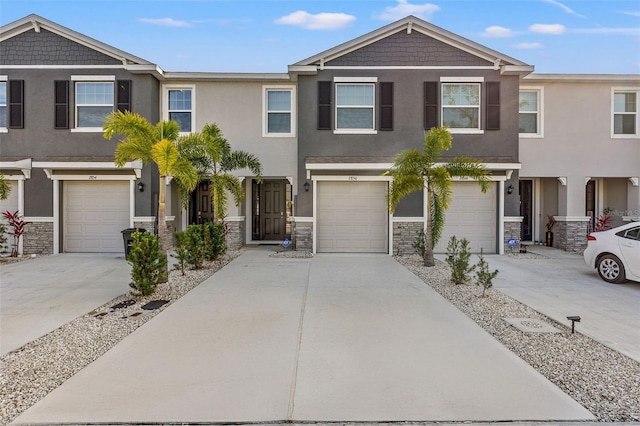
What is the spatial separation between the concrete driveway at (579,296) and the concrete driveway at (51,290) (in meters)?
7.56

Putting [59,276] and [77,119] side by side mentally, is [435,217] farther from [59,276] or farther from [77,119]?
[77,119]

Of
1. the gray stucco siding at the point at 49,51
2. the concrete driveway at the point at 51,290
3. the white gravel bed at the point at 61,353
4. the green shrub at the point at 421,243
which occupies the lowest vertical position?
the white gravel bed at the point at 61,353

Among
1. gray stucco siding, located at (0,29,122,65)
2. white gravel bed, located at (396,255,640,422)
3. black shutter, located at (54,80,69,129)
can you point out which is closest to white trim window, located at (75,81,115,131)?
black shutter, located at (54,80,69,129)

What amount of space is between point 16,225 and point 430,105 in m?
13.5

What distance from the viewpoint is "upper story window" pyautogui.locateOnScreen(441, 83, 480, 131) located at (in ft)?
39.7

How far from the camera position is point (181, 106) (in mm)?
12875

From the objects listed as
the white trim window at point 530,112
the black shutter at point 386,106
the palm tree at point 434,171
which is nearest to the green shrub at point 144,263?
the palm tree at point 434,171

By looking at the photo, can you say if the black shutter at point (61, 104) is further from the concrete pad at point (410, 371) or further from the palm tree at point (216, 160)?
the concrete pad at point (410, 371)

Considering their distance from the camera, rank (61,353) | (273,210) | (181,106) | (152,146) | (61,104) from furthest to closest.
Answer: (273,210) → (181,106) → (61,104) → (152,146) → (61,353)

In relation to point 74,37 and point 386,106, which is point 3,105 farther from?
point 386,106

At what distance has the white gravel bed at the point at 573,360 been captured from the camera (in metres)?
3.40

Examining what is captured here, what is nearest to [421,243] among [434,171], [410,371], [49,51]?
[434,171]

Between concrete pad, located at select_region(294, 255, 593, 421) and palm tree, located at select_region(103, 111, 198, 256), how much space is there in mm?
3884

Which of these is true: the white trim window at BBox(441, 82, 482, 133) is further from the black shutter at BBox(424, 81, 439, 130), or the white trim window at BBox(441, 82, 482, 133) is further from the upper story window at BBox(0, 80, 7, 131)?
the upper story window at BBox(0, 80, 7, 131)
